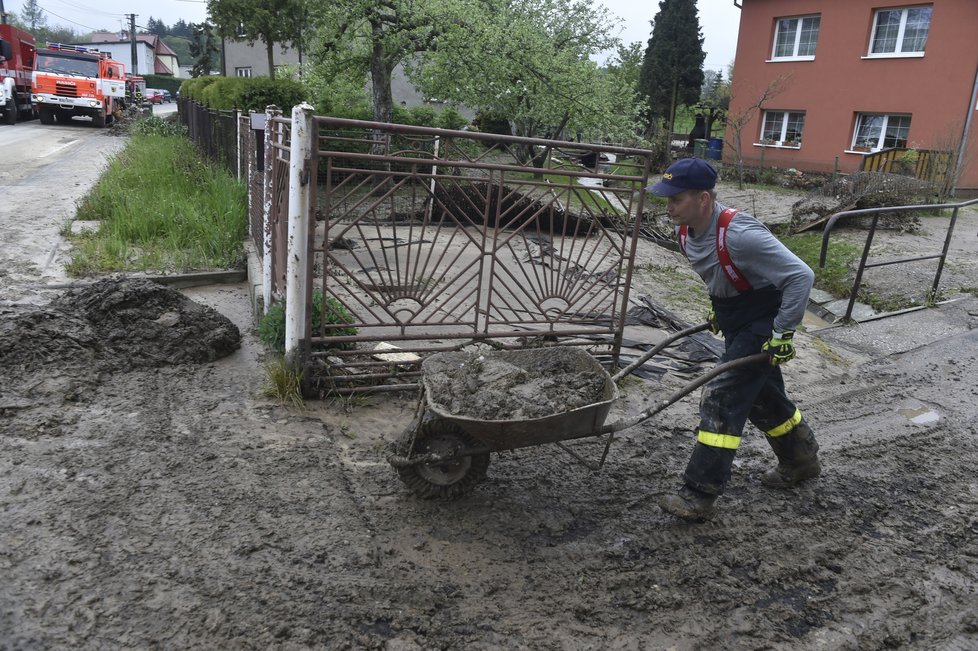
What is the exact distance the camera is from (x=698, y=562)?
10.9 feet

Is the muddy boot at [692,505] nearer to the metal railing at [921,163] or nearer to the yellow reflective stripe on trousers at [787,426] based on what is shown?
the yellow reflective stripe on trousers at [787,426]

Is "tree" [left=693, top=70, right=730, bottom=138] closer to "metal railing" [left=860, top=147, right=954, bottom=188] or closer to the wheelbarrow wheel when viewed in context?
"metal railing" [left=860, top=147, right=954, bottom=188]

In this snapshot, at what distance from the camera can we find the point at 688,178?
3367 millimetres

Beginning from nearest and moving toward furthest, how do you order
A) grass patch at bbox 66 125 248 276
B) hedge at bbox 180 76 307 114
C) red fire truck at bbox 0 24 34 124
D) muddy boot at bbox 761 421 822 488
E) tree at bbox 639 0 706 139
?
muddy boot at bbox 761 421 822 488, grass patch at bbox 66 125 248 276, hedge at bbox 180 76 307 114, red fire truck at bbox 0 24 34 124, tree at bbox 639 0 706 139

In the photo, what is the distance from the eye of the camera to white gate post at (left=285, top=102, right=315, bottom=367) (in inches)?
164

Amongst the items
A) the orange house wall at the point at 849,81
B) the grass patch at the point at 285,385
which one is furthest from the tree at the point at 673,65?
the grass patch at the point at 285,385

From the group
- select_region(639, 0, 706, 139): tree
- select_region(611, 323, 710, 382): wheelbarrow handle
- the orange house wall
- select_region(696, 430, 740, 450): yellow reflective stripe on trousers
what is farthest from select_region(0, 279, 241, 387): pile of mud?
select_region(639, 0, 706, 139): tree

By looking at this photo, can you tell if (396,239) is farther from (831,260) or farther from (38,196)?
(38,196)

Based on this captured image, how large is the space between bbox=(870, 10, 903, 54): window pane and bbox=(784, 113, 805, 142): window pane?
2.91 meters

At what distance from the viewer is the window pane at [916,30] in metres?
19.6

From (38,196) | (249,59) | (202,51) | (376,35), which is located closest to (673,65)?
(376,35)

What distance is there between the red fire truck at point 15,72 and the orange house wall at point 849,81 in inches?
997

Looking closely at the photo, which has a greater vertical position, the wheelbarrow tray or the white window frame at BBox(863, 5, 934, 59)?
the white window frame at BBox(863, 5, 934, 59)

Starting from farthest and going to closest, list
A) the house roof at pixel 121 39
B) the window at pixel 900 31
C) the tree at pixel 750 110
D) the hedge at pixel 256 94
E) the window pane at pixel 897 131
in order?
the house roof at pixel 121 39 → the tree at pixel 750 110 → the window pane at pixel 897 131 → the window at pixel 900 31 → the hedge at pixel 256 94
